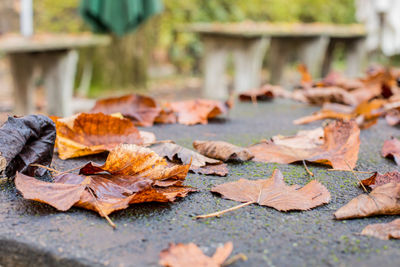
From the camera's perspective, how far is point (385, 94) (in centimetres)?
159

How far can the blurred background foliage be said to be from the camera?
7871 millimetres

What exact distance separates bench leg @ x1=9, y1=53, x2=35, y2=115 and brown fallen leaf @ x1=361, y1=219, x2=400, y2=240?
164 inches

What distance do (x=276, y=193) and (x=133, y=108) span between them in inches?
24.6

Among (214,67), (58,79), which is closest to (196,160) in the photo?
(58,79)

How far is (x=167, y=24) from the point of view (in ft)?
32.0

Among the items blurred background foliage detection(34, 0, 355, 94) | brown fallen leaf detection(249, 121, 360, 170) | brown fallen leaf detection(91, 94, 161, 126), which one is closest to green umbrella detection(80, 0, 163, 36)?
blurred background foliage detection(34, 0, 355, 94)

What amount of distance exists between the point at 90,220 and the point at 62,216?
4 centimetres

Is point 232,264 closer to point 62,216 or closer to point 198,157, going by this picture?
point 62,216

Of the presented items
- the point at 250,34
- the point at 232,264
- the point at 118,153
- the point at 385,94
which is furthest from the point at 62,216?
the point at 250,34

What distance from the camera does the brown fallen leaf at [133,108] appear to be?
118 centimetres

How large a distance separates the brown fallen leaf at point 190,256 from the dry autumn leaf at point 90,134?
40cm

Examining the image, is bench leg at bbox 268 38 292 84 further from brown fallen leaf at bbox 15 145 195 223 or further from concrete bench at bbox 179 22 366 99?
brown fallen leaf at bbox 15 145 195 223

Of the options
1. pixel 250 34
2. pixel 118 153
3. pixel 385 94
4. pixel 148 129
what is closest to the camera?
pixel 118 153

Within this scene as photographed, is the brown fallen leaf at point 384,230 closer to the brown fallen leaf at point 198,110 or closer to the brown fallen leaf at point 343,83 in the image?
the brown fallen leaf at point 198,110
